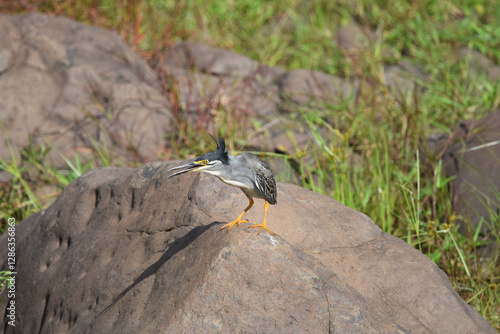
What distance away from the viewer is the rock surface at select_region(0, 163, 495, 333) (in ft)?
7.75

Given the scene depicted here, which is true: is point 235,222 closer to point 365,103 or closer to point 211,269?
point 211,269

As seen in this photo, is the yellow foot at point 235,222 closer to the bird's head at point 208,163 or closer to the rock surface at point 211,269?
the rock surface at point 211,269

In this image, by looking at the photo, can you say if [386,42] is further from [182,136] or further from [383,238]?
[383,238]

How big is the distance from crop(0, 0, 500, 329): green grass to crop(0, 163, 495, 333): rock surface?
889 mm

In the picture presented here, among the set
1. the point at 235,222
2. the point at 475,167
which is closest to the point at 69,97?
the point at 235,222

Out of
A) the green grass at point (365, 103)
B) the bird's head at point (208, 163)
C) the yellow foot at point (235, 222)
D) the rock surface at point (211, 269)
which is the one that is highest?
the bird's head at point (208, 163)

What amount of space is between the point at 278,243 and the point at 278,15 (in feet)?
21.8

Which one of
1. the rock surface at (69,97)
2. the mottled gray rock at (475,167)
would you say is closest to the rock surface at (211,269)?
the mottled gray rock at (475,167)

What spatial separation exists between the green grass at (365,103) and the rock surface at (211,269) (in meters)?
0.89

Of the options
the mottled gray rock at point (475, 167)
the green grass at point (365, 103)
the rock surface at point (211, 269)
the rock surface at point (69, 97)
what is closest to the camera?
the rock surface at point (211, 269)

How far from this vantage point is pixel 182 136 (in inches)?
219

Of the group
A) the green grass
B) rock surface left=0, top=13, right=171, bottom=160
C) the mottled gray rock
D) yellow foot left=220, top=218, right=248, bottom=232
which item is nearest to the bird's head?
yellow foot left=220, top=218, right=248, bottom=232

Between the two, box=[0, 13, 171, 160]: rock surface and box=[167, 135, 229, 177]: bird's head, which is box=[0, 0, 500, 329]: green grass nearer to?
box=[0, 13, 171, 160]: rock surface

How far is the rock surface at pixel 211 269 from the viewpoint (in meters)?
2.36
